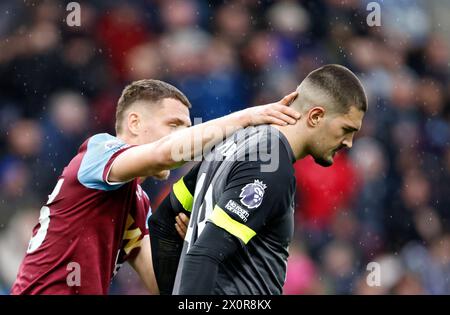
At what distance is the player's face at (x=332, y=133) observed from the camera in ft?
11.2

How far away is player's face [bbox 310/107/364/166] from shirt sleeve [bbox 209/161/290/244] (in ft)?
1.34

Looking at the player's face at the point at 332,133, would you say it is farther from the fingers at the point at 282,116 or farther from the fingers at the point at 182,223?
the fingers at the point at 182,223

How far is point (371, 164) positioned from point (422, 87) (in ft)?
4.73

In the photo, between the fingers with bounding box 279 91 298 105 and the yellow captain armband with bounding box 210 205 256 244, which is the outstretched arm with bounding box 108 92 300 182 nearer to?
the fingers with bounding box 279 91 298 105

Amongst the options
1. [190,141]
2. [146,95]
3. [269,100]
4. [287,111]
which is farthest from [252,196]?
[269,100]

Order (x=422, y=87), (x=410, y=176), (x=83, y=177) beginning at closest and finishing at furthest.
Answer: (x=83, y=177) → (x=410, y=176) → (x=422, y=87)

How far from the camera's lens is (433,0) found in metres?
8.53

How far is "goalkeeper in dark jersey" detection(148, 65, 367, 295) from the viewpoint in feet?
9.82

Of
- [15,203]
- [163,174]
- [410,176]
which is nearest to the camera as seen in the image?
[163,174]

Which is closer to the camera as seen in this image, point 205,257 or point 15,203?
point 205,257

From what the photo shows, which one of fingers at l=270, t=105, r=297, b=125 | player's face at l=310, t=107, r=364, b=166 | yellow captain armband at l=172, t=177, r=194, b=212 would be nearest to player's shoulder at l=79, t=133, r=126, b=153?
yellow captain armband at l=172, t=177, r=194, b=212
